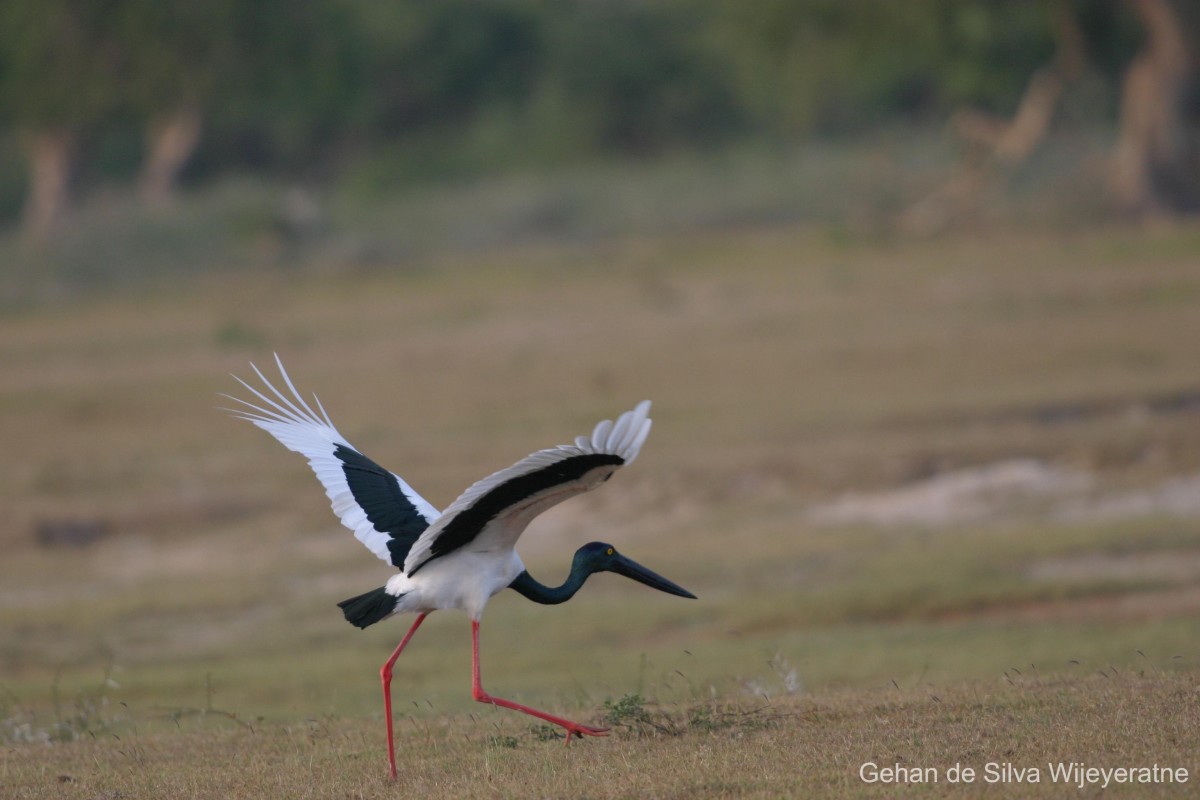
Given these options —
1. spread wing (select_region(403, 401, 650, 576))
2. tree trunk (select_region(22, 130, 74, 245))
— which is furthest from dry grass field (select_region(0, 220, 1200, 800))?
tree trunk (select_region(22, 130, 74, 245))

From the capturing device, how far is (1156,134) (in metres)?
24.3

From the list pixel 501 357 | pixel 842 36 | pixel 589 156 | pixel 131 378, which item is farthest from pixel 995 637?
pixel 589 156

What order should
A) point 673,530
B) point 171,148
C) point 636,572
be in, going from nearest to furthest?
point 636,572, point 673,530, point 171,148

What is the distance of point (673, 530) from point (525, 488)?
24.4 feet

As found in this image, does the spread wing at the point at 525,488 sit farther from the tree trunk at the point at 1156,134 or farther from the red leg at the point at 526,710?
the tree trunk at the point at 1156,134

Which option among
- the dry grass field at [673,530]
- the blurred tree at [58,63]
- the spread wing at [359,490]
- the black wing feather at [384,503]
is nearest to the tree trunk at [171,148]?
the blurred tree at [58,63]

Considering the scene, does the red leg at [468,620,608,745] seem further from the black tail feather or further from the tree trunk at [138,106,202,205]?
the tree trunk at [138,106,202,205]

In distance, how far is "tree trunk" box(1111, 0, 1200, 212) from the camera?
77.7 ft

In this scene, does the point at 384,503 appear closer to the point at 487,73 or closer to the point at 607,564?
the point at 607,564

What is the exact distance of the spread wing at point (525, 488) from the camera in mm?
4609

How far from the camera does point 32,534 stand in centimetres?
1291

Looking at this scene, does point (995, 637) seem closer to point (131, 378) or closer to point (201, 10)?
point (131, 378)

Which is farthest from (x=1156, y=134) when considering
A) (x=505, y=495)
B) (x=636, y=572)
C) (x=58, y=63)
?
(x=505, y=495)

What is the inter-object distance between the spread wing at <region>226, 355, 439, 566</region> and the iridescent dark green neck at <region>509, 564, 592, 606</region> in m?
0.39
